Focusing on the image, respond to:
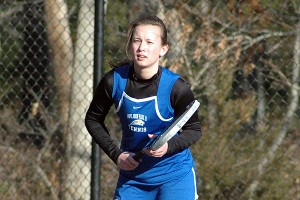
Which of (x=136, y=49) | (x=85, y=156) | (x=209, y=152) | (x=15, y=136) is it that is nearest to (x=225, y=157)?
(x=209, y=152)

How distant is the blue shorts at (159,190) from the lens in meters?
3.95

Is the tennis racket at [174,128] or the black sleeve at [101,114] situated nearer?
the tennis racket at [174,128]

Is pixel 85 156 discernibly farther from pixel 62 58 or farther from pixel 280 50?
pixel 280 50

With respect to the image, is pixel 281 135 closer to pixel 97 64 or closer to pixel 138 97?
pixel 97 64

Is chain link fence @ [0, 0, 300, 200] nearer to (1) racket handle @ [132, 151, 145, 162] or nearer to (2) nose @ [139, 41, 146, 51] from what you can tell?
(2) nose @ [139, 41, 146, 51]

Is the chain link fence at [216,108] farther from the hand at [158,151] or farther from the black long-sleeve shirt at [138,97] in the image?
the hand at [158,151]

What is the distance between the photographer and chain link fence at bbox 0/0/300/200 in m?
6.41

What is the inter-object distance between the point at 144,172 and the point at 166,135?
451mm

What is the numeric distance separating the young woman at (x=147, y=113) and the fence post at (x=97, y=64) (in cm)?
170

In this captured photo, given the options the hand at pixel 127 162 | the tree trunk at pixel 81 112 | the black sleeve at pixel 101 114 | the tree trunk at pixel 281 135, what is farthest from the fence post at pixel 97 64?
the hand at pixel 127 162

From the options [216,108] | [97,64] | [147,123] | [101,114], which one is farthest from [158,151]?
[216,108]

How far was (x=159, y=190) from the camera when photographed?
400 cm

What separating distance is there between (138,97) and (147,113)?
10 centimetres

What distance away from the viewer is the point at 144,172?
156 inches
